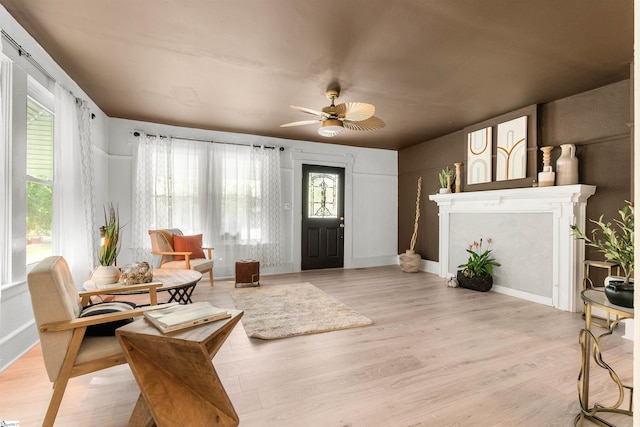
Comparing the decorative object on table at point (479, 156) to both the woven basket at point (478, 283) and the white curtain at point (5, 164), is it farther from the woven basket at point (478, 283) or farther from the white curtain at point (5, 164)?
the white curtain at point (5, 164)

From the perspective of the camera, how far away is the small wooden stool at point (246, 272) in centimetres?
467

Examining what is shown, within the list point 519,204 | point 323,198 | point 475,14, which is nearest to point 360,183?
point 323,198

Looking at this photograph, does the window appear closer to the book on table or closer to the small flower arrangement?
the book on table

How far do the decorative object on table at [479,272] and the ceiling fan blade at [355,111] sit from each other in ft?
9.74

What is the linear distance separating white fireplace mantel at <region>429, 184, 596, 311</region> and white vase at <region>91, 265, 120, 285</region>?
4866 mm

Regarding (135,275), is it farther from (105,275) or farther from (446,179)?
(446,179)

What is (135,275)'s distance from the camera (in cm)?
240

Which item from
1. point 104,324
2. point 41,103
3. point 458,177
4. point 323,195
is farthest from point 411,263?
point 41,103

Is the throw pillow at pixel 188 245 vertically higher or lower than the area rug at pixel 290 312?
higher

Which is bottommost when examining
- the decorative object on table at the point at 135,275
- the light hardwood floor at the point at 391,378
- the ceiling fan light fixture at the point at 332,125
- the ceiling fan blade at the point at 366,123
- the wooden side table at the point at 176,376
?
the light hardwood floor at the point at 391,378

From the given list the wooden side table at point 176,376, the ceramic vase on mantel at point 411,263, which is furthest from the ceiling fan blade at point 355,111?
the ceramic vase on mantel at point 411,263

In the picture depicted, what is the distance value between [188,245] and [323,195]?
289cm

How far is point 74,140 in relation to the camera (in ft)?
10.6

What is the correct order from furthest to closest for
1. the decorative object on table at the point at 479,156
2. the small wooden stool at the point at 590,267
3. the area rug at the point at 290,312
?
1. the decorative object on table at the point at 479,156
2. the small wooden stool at the point at 590,267
3. the area rug at the point at 290,312
